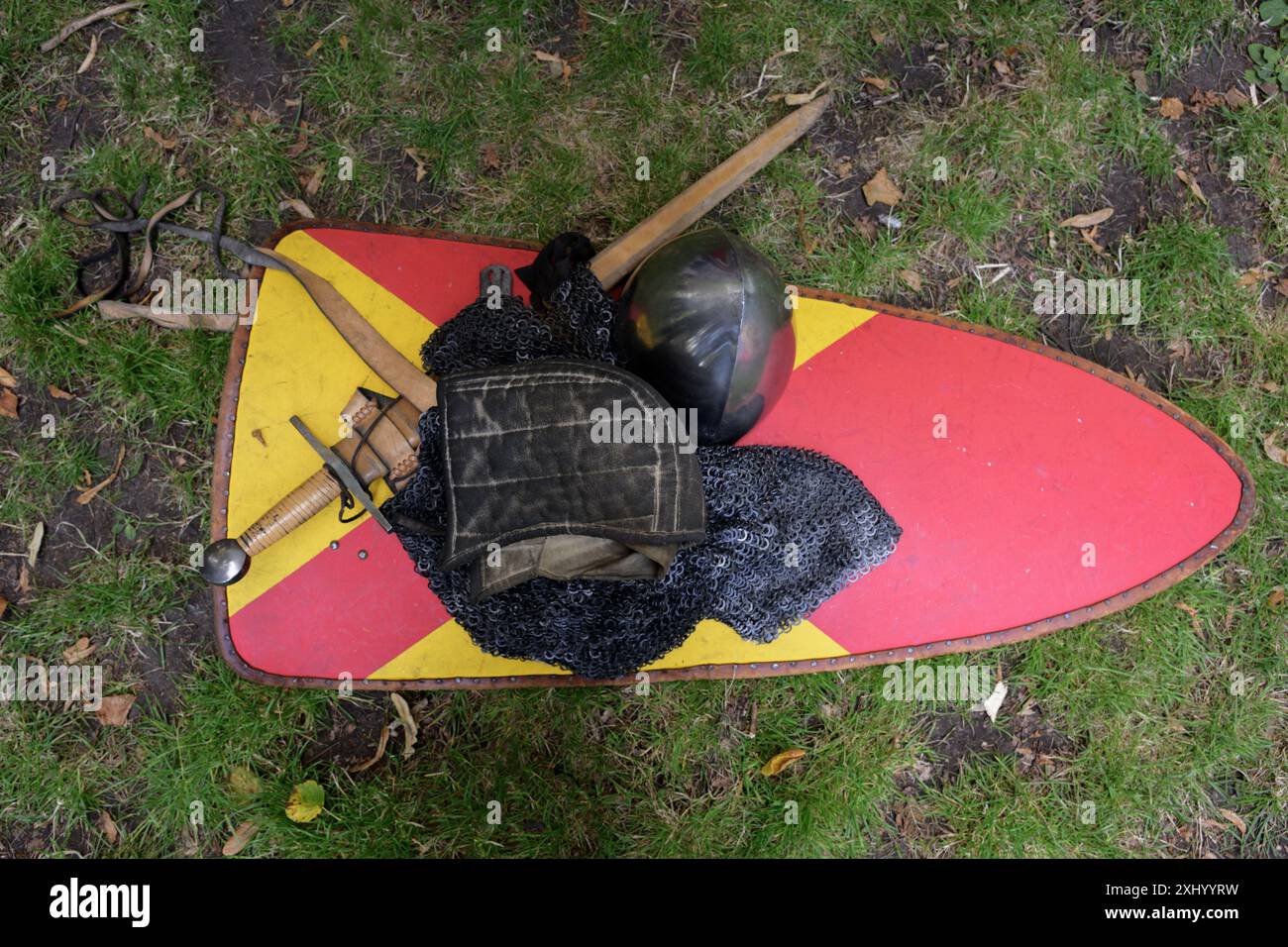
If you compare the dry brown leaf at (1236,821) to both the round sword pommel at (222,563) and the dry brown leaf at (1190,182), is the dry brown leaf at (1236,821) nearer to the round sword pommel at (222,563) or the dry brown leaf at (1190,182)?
the dry brown leaf at (1190,182)

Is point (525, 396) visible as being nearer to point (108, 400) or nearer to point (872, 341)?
point (872, 341)

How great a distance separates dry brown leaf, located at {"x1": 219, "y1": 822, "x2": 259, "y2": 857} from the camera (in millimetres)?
3139

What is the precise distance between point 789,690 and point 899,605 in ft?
1.92

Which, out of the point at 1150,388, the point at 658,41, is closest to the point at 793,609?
the point at 1150,388

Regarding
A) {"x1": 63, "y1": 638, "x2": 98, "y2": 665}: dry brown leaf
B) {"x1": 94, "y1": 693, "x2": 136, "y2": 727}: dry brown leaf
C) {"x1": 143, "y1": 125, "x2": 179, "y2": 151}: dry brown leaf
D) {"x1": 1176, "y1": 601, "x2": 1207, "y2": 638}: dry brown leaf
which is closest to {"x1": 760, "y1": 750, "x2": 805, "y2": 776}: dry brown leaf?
{"x1": 1176, "y1": 601, "x2": 1207, "y2": 638}: dry brown leaf

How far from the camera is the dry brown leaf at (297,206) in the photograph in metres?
3.32

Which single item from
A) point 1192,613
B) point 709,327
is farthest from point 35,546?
point 1192,613

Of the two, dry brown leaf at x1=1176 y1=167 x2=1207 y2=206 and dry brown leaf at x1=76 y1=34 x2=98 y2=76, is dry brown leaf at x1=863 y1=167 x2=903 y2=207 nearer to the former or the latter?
dry brown leaf at x1=1176 y1=167 x2=1207 y2=206

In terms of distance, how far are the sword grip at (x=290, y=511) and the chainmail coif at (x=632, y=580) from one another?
10.9 inches

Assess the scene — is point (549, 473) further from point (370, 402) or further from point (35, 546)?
point (35, 546)

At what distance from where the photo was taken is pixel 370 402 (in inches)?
115

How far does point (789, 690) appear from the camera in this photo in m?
3.23

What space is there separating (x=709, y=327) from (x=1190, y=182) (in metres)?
2.77

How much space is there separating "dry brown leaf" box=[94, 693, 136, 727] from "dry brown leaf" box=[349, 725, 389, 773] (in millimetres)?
970
